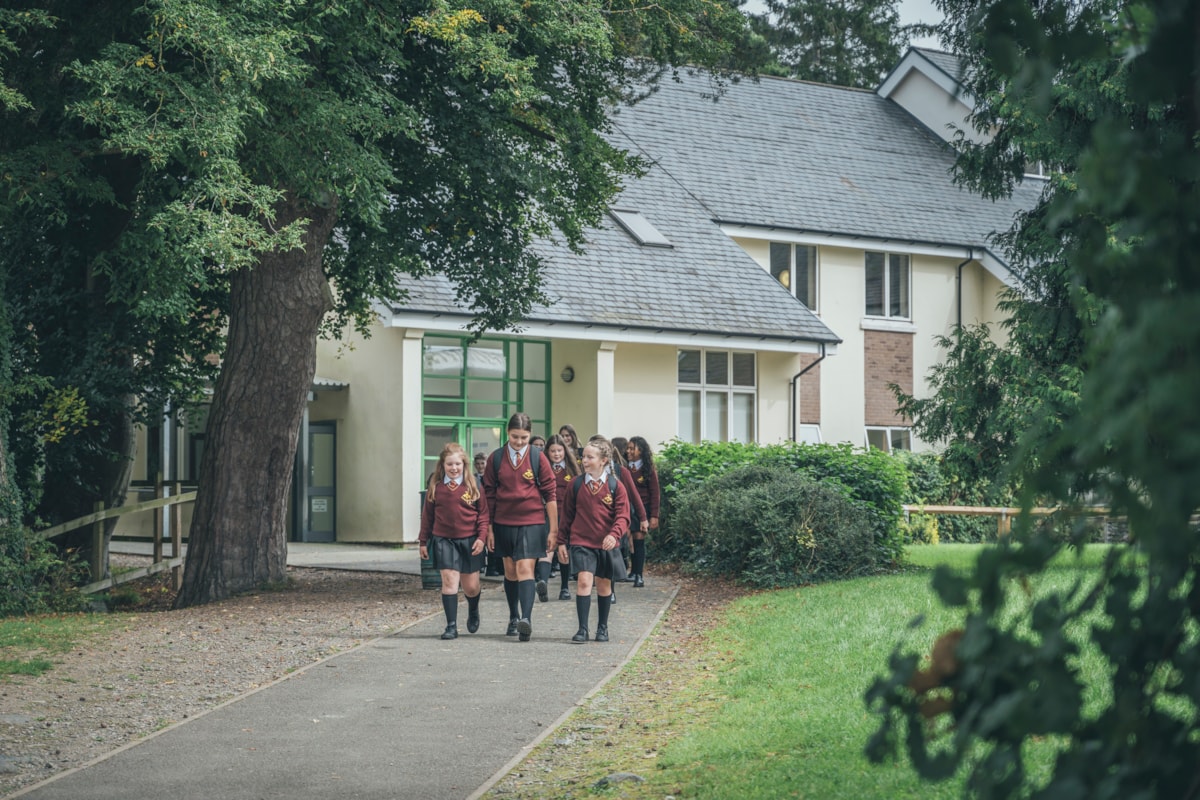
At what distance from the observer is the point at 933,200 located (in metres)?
33.4

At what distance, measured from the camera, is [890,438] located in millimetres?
32000

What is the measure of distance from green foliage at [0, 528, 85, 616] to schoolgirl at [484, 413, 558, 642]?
17.9 ft

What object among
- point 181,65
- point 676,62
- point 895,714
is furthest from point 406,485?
point 895,714

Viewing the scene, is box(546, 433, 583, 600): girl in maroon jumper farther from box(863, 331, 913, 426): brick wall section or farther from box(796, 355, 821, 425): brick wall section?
box(863, 331, 913, 426): brick wall section

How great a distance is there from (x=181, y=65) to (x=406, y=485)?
39.8ft

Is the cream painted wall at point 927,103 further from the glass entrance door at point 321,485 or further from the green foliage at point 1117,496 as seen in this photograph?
the green foliage at point 1117,496

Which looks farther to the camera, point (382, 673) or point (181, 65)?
point (181, 65)

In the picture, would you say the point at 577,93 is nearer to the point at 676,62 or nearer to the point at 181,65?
the point at 676,62

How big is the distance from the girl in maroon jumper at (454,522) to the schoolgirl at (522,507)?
0.26 meters

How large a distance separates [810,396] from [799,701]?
21843mm

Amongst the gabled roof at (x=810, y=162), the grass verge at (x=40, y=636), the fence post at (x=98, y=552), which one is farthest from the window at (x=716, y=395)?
the grass verge at (x=40, y=636)

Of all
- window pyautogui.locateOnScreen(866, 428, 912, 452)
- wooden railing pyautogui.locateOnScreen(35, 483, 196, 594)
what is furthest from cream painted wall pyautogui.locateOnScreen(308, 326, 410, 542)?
window pyautogui.locateOnScreen(866, 428, 912, 452)

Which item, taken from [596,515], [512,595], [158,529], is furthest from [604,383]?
[596,515]

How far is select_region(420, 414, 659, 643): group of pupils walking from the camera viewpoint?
40.0 feet
